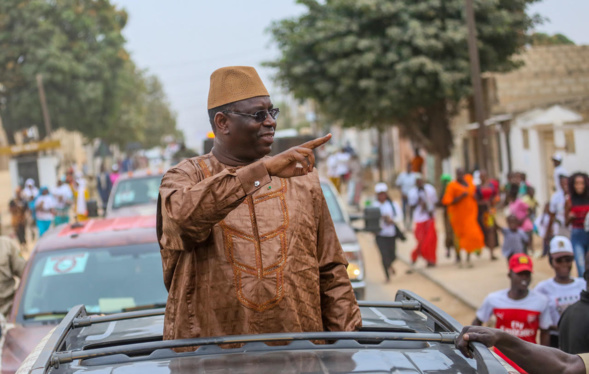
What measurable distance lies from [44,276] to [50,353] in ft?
10.5

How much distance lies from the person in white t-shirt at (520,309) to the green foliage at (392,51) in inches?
610

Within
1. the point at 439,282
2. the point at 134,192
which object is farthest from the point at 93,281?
the point at 439,282

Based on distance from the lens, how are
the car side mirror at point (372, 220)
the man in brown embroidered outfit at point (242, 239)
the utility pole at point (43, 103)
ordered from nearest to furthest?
the man in brown embroidered outfit at point (242, 239) → the car side mirror at point (372, 220) → the utility pole at point (43, 103)

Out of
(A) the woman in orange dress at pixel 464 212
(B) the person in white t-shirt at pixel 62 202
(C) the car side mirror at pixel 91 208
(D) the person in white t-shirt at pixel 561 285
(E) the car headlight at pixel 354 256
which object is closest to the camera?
(D) the person in white t-shirt at pixel 561 285

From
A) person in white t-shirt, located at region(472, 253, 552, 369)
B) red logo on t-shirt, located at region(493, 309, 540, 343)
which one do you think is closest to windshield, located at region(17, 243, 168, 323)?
person in white t-shirt, located at region(472, 253, 552, 369)

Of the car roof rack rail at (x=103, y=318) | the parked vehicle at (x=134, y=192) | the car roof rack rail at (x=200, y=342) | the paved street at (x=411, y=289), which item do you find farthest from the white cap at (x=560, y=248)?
the parked vehicle at (x=134, y=192)

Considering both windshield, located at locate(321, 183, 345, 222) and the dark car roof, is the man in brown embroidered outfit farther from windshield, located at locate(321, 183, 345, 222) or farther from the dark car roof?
windshield, located at locate(321, 183, 345, 222)

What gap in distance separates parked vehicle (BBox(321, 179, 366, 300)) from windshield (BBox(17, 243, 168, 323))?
279 cm

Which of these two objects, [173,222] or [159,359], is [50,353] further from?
[173,222]

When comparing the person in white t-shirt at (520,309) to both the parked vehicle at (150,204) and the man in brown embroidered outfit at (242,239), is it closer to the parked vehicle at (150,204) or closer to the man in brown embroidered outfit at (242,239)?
the parked vehicle at (150,204)

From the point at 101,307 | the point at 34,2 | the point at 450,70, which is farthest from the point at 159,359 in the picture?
the point at 34,2

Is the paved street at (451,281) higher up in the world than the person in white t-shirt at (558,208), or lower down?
lower down

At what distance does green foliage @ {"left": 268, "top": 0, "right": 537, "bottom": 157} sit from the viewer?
21739 mm

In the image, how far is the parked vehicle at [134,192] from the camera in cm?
1028
